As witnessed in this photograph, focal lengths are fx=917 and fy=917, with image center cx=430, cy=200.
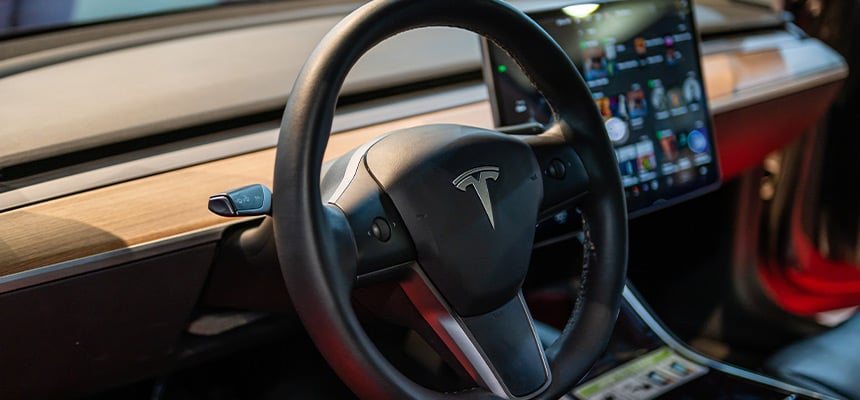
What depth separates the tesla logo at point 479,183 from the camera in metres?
0.86

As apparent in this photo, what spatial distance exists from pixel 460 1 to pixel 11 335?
0.57 metres

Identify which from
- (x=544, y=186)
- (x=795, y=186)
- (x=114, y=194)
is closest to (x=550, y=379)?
(x=544, y=186)

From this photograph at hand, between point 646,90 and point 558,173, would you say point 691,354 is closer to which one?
point 646,90

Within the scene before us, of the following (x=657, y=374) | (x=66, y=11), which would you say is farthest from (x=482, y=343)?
(x=66, y=11)

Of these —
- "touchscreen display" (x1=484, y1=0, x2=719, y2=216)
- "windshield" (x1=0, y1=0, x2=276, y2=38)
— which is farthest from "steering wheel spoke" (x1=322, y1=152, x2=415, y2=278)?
"windshield" (x1=0, y1=0, x2=276, y2=38)

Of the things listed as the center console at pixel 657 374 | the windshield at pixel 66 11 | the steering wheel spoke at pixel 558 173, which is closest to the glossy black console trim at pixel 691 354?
the center console at pixel 657 374

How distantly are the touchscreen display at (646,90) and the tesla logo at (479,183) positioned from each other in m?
0.35

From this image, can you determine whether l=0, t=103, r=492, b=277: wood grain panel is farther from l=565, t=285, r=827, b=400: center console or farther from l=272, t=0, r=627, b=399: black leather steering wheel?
l=565, t=285, r=827, b=400: center console

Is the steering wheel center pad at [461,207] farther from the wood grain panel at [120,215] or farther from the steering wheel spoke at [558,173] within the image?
the wood grain panel at [120,215]

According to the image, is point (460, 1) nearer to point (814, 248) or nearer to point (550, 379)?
point (550, 379)

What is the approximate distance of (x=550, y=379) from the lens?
2.95 feet

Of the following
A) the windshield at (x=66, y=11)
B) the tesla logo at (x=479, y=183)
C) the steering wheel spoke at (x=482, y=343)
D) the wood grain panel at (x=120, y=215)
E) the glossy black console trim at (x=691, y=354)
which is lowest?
the glossy black console trim at (x=691, y=354)

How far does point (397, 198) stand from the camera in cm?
84

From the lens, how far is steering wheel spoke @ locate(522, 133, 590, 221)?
964 millimetres
